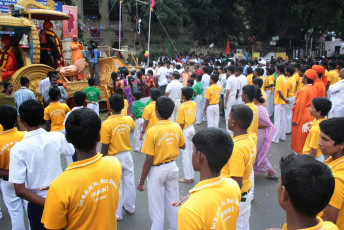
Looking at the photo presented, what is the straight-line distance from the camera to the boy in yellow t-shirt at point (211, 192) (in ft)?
5.65

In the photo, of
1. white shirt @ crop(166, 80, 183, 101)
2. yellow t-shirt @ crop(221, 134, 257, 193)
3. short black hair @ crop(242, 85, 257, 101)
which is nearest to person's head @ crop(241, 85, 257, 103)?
short black hair @ crop(242, 85, 257, 101)

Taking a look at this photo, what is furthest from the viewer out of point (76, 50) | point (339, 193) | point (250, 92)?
point (76, 50)

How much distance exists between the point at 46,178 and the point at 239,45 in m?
30.9

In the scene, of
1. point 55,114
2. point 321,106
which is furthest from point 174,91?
point 321,106

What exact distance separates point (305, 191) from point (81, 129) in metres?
1.48

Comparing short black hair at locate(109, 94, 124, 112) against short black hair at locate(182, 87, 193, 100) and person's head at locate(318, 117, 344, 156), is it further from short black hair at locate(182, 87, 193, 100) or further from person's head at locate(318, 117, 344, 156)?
person's head at locate(318, 117, 344, 156)

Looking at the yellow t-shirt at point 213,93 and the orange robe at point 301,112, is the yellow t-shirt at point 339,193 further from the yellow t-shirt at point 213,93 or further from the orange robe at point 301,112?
the yellow t-shirt at point 213,93

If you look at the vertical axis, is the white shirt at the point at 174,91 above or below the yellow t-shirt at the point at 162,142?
above

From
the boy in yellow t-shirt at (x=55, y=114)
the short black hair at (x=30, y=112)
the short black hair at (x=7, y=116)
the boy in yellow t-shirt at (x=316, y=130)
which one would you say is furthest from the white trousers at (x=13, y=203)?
the boy in yellow t-shirt at (x=316, y=130)

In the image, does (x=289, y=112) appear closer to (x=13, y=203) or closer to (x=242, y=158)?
(x=242, y=158)

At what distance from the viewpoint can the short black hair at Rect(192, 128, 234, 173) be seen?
198cm

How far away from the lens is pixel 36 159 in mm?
2635

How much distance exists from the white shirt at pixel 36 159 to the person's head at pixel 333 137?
253 cm

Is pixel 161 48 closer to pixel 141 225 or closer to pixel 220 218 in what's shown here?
pixel 141 225
